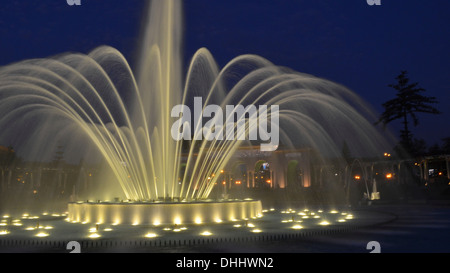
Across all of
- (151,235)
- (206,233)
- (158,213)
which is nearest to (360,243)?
(206,233)

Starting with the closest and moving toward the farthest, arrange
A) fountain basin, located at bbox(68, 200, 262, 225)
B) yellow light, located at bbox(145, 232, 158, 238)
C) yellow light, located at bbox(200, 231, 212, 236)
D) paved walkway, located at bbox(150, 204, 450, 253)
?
paved walkway, located at bbox(150, 204, 450, 253) < yellow light, located at bbox(145, 232, 158, 238) < yellow light, located at bbox(200, 231, 212, 236) < fountain basin, located at bbox(68, 200, 262, 225)

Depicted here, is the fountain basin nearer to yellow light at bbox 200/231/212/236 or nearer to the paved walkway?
yellow light at bbox 200/231/212/236

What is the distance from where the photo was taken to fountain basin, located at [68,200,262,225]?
18.8 m

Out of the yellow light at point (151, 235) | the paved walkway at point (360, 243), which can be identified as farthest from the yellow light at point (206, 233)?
the paved walkway at point (360, 243)

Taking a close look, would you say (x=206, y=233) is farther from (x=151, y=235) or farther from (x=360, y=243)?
(x=360, y=243)

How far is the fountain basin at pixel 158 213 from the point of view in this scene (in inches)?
740

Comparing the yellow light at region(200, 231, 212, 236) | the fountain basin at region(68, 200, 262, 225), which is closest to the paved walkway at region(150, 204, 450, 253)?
the yellow light at region(200, 231, 212, 236)

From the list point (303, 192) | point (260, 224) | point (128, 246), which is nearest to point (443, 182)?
point (303, 192)

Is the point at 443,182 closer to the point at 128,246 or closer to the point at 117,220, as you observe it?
the point at 117,220

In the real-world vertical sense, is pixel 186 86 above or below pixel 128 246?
above

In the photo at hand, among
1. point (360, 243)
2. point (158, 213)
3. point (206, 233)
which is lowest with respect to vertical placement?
point (360, 243)

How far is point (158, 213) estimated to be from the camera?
18797mm

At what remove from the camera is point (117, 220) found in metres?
19.1
